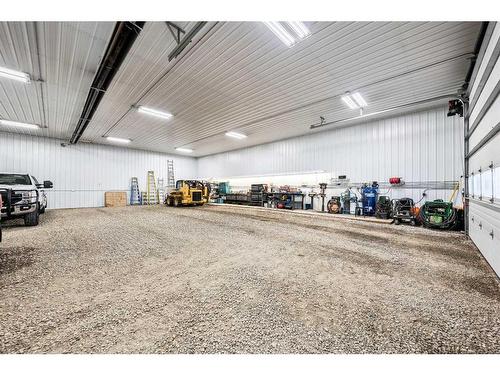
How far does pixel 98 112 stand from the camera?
7.71 meters

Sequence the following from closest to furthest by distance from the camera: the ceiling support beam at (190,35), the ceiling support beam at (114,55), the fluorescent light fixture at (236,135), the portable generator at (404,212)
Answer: the ceiling support beam at (190,35) < the ceiling support beam at (114,55) < the portable generator at (404,212) < the fluorescent light fixture at (236,135)

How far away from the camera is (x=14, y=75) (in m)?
4.92

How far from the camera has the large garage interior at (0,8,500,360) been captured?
1.64m

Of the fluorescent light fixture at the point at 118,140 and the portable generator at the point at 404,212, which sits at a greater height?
the fluorescent light fixture at the point at 118,140

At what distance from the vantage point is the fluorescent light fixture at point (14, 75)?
4.78 metres

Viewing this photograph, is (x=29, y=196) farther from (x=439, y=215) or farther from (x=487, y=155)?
(x=439, y=215)

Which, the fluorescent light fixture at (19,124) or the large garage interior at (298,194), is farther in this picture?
the fluorescent light fixture at (19,124)

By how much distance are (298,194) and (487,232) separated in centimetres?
773

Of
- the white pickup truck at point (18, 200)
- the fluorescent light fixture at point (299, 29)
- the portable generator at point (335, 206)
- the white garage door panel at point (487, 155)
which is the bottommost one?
the portable generator at point (335, 206)

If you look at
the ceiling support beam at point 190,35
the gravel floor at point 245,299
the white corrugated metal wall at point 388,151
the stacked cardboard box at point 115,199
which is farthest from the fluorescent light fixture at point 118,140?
the ceiling support beam at point 190,35

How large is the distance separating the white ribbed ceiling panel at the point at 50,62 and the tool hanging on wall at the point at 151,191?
757 centimetres

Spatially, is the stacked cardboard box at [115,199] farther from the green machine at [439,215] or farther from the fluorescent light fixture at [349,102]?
the green machine at [439,215]

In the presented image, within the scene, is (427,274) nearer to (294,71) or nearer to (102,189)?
(294,71)

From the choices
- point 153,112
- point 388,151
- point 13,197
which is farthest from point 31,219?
point 388,151
